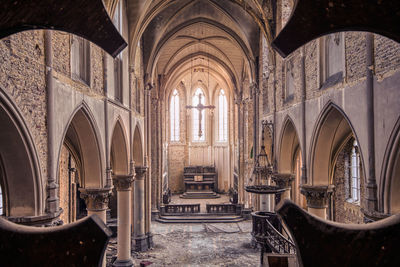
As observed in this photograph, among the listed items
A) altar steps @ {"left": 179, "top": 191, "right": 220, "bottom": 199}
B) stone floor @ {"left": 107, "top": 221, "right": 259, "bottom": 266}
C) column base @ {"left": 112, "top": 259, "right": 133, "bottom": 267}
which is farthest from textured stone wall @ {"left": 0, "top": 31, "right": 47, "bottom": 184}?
altar steps @ {"left": 179, "top": 191, "right": 220, "bottom": 199}

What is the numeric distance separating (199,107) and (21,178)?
1928 cm

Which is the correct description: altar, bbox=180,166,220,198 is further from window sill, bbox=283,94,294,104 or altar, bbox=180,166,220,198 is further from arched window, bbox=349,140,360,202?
window sill, bbox=283,94,294,104

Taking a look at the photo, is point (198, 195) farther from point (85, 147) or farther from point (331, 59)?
point (331, 59)

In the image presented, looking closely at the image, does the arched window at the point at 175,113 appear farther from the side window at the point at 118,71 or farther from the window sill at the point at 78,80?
the window sill at the point at 78,80

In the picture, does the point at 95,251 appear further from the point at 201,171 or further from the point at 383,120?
the point at 201,171

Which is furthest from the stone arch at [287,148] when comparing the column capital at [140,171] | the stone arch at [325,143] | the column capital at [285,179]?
the column capital at [140,171]

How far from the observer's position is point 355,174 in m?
13.0

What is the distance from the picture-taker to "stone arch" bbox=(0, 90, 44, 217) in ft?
17.9

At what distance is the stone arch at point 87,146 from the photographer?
887 centimetres

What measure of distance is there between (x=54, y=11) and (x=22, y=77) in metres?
3.90

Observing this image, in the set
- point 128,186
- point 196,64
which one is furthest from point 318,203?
point 196,64

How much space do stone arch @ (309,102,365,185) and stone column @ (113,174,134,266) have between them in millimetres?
6975

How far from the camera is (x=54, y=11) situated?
6.16 ft

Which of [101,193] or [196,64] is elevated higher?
[196,64]
